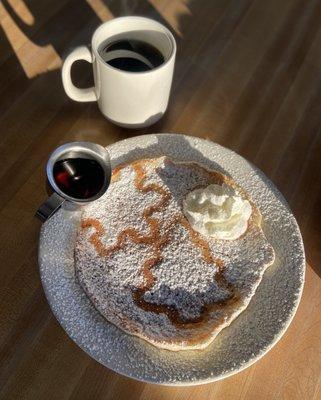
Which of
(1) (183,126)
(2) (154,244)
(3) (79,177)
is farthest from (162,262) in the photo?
(1) (183,126)

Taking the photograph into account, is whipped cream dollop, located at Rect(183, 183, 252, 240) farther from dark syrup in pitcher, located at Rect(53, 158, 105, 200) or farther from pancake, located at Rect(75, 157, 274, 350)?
dark syrup in pitcher, located at Rect(53, 158, 105, 200)

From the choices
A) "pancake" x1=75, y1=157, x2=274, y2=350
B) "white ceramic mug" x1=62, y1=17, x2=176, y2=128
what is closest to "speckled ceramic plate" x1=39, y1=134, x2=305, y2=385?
"pancake" x1=75, y1=157, x2=274, y2=350

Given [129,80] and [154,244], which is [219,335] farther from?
[129,80]

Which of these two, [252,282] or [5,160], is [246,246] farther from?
[5,160]

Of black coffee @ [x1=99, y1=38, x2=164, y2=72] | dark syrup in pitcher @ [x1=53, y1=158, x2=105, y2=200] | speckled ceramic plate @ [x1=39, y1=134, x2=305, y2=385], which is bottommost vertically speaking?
speckled ceramic plate @ [x1=39, y1=134, x2=305, y2=385]

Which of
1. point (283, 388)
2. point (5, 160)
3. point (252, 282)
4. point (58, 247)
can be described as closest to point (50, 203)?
point (58, 247)

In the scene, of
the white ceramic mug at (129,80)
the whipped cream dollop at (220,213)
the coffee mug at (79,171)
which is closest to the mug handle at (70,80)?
the white ceramic mug at (129,80)
